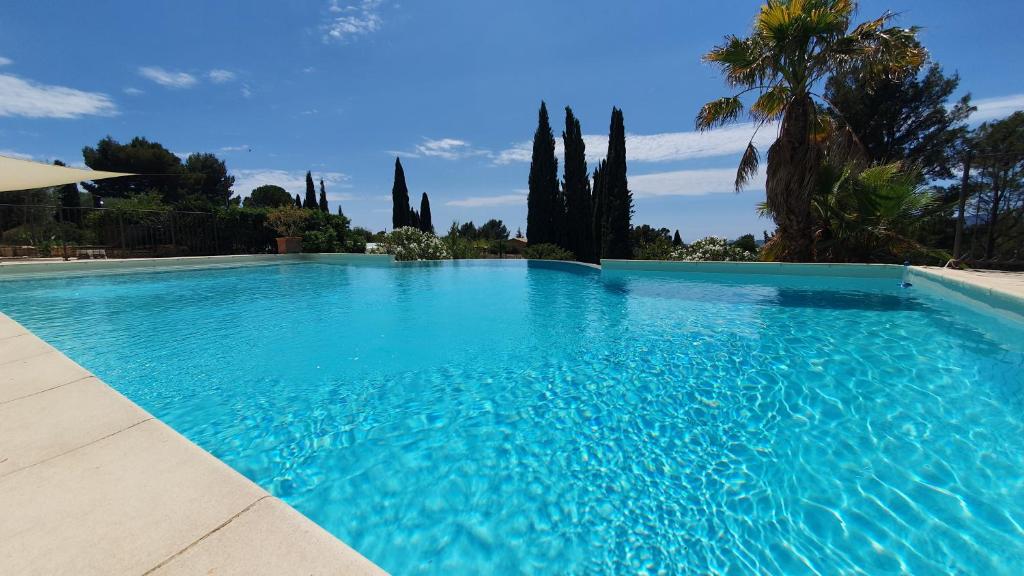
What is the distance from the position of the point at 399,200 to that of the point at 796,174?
22.5 metres

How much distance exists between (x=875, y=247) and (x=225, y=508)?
527 inches

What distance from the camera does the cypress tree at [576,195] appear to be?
697 inches

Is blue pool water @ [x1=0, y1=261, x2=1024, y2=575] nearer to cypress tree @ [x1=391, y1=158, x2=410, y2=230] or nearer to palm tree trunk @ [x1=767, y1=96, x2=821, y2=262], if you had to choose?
palm tree trunk @ [x1=767, y1=96, x2=821, y2=262]

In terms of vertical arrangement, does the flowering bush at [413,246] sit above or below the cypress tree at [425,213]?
below

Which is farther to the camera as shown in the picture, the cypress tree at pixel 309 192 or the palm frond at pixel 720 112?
the cypress tree at pixel 309 192

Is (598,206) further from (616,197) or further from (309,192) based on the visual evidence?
(309,192)

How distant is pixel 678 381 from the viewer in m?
3.71

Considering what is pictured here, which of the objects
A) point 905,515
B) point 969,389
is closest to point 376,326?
point 905,515

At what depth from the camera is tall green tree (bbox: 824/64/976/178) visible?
15242 millimetres

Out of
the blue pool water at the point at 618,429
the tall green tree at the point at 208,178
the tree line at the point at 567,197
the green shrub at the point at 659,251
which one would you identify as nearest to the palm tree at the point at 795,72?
the green shrub at the point at 659,251

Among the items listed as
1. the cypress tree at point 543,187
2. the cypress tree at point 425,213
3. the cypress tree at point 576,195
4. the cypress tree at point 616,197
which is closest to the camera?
the cypress tree at point 616,197

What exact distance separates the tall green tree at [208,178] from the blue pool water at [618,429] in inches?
1331

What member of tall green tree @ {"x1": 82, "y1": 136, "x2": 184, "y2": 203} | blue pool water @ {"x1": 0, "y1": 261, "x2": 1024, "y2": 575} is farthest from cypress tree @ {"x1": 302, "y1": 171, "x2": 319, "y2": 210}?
blue pool water @ {"x1": 0, "y1": 261, "x2": 1024, "y2": 575}

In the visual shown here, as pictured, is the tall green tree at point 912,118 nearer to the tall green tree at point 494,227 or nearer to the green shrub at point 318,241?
the green shrub at point 318,241
